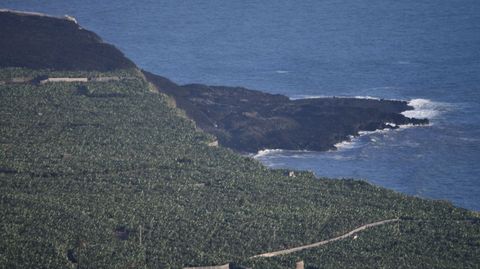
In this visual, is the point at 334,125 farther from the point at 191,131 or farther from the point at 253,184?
the point at 253,184

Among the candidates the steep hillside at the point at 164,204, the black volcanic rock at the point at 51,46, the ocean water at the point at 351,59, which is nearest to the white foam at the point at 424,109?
the ocean water at the point at 351,59

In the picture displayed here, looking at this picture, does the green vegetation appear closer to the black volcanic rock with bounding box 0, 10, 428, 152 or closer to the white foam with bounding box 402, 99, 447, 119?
the black volcanic rock with bounding box 0, 10, 428, 152

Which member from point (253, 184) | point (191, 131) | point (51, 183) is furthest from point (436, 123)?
point (51, 183)

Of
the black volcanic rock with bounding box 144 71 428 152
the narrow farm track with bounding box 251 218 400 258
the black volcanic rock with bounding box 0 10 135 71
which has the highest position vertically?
the black volcanic rock with bounding box 0 10 135 71

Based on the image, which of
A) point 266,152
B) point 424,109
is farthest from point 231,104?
point 424,109

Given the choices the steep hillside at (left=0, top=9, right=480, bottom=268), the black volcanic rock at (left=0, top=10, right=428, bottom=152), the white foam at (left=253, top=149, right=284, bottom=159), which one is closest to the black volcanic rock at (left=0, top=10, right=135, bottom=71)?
the black volcanic rock at (left=0, top=10, right=428, bottom=152)

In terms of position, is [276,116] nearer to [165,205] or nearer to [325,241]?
[165,205]
